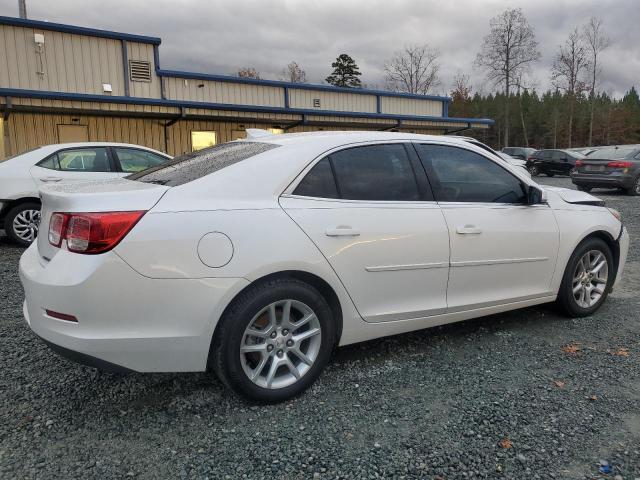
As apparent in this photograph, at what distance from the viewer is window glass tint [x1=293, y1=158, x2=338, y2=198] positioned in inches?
115

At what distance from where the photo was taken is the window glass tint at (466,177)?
3.45 metres

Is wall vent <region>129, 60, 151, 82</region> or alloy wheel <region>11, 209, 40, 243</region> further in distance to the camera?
wall vent <region>129, 60, 151, 82</region>

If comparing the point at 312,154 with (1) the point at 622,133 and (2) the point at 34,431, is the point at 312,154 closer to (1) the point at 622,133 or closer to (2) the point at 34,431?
(2) the point at 34,431

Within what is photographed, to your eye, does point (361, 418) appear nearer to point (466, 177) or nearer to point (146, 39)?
point (466, 177)

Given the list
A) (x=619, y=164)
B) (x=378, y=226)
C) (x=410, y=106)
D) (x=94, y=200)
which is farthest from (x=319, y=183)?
(x=410, y=106)

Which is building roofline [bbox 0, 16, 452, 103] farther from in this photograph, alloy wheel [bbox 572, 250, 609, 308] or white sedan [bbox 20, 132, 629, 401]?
alloy wheel [bbox 572, 250, 609, 308]

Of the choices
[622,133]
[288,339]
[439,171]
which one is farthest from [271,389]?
[622,133]

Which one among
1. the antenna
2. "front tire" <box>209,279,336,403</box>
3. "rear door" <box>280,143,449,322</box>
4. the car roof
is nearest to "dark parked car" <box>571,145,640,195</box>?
the car roof

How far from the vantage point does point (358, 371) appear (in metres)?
3.24

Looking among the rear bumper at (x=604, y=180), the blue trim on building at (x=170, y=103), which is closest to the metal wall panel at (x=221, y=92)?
the blue trim on building at (x=170, y=103)

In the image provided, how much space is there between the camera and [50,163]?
709 cm

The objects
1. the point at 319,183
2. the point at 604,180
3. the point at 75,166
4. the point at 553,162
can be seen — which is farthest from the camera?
the point at 553,162

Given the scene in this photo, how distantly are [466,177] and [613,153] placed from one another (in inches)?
583

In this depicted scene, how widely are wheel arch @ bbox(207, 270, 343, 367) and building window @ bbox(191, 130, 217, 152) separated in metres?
15.4
